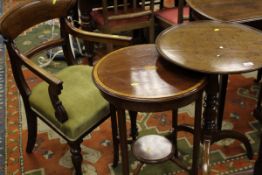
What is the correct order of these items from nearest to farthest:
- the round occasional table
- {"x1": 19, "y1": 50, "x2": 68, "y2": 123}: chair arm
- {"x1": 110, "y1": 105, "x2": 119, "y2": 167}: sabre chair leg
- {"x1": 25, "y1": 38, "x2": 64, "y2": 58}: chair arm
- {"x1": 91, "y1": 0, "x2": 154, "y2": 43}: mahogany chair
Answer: the round occasional table
{"x1": 19, "y1": 50, "x2": 68, "y2": 123}: chair arm
{"x1": 110, "y1": 105, "x2": 119, "y2": 167}: sabre chair leg
{"x1": 25, "y1": 38, "x2": 64, "y2": 58}: chair arm
{"x1": 91, "y1": 0, "x2": 154, "y2": 43}: mahogany chair

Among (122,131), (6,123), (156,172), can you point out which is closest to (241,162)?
(156,172)

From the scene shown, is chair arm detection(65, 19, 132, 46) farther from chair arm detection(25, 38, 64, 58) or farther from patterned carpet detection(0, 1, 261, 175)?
patterned carpet detection(0, 1, 261, 175)

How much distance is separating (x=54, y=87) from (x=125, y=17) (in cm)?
137

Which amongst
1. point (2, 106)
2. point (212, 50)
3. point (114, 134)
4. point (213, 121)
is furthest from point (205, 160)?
point (2, 106)

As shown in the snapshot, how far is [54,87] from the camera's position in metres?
1.58

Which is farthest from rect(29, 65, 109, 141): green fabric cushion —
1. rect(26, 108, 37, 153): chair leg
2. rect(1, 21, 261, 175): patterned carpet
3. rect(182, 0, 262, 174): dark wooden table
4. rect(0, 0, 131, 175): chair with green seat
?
rect(182, 0, 262, 174): dark wooden table

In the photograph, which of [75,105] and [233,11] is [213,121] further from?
[75,105]

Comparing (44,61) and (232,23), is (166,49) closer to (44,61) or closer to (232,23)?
(232,23)

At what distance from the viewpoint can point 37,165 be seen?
208 cm

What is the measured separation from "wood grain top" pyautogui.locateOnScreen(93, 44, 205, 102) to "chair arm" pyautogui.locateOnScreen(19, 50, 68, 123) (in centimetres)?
19

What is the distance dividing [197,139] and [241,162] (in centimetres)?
59

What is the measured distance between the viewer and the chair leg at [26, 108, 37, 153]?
78.6 inches

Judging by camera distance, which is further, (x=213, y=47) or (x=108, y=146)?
(x=108, y=146)

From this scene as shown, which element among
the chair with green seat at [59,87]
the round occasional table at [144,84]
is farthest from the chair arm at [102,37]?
the round occasional table at [144,84]
